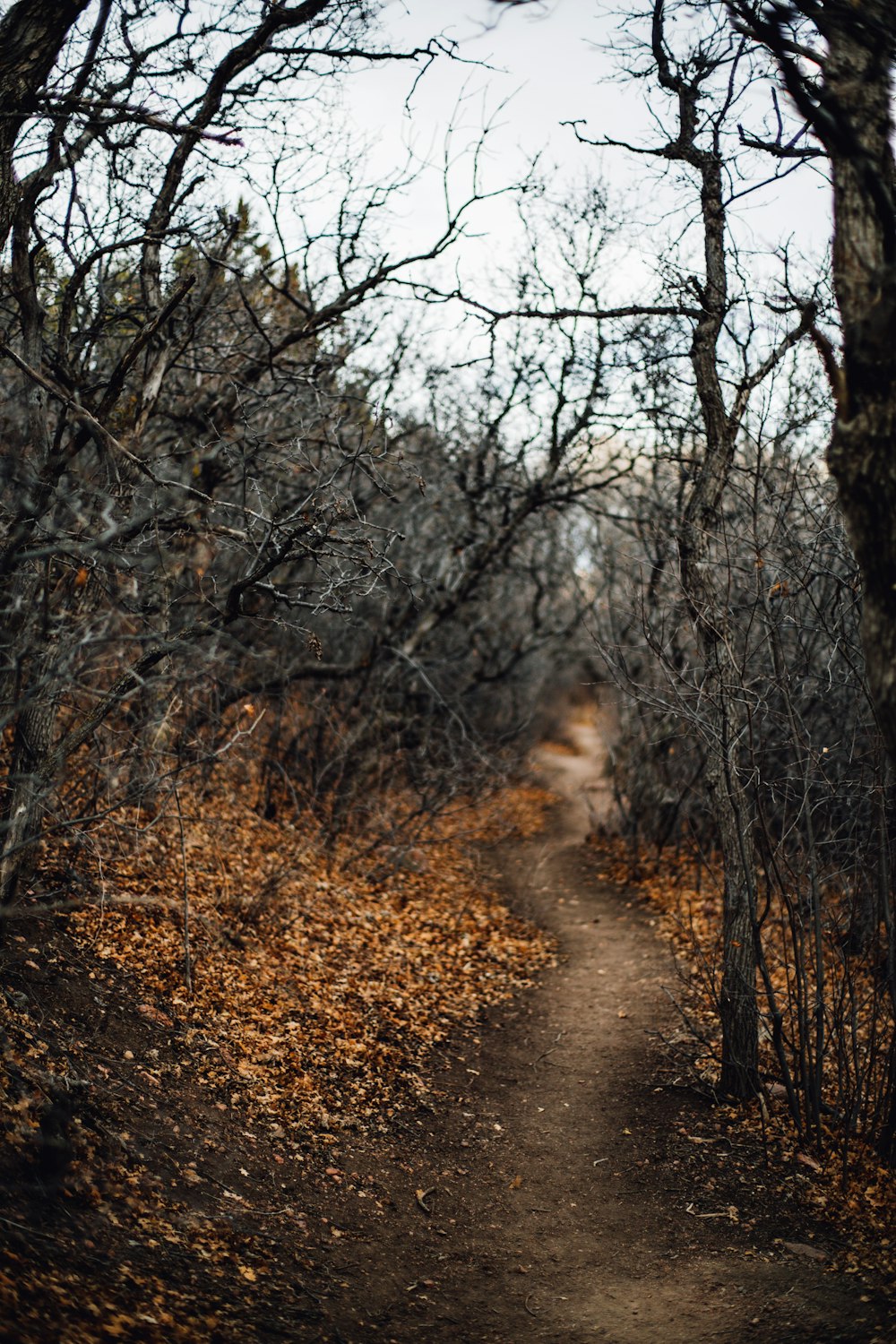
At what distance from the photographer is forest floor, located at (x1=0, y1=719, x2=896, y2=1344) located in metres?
3.96

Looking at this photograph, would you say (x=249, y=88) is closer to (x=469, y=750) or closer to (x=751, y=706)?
(x=751, y=706)

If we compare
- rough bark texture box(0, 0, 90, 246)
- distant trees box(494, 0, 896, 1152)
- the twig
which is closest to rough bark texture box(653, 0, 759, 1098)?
distant trees box(494, 0, 896, 1152)

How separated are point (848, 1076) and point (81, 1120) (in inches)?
192

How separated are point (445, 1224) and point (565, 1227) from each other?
0.72 metres

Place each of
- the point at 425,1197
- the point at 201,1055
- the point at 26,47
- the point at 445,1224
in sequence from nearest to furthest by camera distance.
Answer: the point at 26,47
the point at 445,1224
the point at 425,1197
the point at 201,1055

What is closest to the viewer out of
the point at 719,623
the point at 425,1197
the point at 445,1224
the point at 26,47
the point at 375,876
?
the point at 26,47

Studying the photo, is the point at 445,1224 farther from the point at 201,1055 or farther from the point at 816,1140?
the point at 816,1140

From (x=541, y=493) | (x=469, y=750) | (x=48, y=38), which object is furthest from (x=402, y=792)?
(x=48, y=38)

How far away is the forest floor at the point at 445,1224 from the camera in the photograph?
3965mm

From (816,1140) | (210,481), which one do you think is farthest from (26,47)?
(816,1140)

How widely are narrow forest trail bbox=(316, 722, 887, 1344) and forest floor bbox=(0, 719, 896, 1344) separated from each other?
0.02 m

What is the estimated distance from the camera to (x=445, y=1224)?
5344mm

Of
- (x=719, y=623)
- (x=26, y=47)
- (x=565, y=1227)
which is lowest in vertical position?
(x=565, y=1227)

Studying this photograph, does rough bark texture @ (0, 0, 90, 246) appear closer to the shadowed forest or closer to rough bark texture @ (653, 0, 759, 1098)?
the shadowed forest
